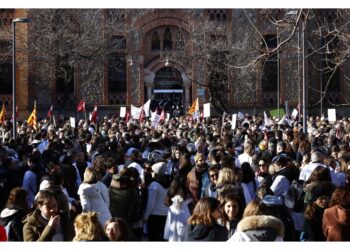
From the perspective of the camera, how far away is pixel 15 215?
8.16 metres

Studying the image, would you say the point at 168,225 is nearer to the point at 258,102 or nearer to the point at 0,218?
the point at 0,218

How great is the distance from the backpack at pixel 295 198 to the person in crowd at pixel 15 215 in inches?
142

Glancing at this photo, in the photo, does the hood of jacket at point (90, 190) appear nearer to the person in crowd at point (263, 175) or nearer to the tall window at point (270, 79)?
the person in crowd at point (263, 175)

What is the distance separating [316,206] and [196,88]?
34426 millimetres

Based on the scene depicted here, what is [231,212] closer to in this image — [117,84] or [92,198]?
[92,198]

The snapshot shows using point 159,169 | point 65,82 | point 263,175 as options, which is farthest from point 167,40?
point 159,169

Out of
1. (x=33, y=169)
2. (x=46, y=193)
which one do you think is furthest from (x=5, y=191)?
(x=46, y=193)

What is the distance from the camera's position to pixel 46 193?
7.63 meters

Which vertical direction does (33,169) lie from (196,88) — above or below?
below

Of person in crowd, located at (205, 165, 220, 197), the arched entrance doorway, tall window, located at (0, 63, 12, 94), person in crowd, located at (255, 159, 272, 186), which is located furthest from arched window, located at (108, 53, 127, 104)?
person in crowd, located at (205, 165, 220, 197)

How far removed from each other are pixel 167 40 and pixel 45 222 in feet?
119

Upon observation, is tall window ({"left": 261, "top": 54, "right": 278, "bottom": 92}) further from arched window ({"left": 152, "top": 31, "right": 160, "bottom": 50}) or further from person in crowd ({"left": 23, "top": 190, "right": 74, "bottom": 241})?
person in crowd ({"left": 23, "top": 190, "right": 74, "bottom": 241})

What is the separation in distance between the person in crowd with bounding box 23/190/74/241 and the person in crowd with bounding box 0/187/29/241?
281 mm

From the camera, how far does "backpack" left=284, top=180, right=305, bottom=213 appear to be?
998 cm
